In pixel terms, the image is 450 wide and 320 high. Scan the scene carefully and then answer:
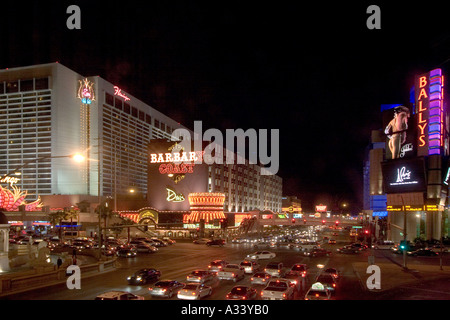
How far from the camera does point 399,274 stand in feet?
118

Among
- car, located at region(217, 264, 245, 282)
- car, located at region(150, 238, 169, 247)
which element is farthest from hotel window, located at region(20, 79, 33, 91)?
car, located at region(217, 264, 245, 282)

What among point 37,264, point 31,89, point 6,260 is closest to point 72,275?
point 37,264

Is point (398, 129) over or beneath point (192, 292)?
over

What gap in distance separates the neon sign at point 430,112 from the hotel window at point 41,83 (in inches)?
4109

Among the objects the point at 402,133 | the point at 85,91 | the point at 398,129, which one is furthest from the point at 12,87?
the point at 402,133

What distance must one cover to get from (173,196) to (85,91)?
167 ft

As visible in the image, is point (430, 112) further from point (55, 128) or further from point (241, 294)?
point (55, 128)

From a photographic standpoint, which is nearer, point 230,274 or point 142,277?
point 142,277

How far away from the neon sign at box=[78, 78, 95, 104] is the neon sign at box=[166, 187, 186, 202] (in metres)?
47.1

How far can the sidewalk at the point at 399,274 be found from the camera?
3081cm

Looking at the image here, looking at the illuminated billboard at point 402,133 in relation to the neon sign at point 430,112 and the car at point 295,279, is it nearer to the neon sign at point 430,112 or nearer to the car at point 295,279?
the neon sign at point 430,112

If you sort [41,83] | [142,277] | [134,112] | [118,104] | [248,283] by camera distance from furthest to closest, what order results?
[134,112], [118,104], [41,83], [248,283], [142,277]

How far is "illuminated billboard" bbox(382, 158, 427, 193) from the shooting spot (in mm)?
65625

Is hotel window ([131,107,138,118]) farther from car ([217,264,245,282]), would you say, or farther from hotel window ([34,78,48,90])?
car ([217,264,245,282])
